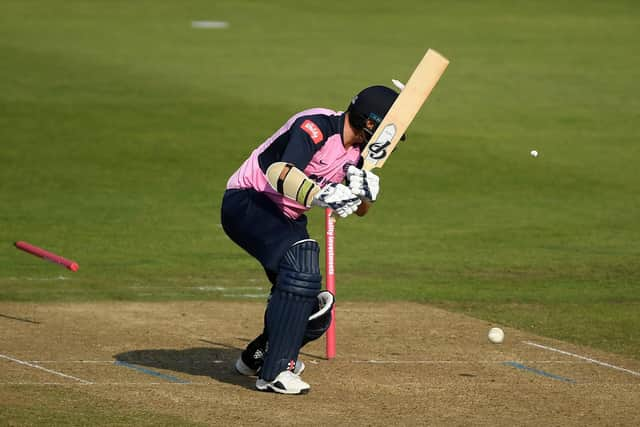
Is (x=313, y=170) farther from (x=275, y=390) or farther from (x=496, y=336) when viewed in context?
(x=496, y=336)

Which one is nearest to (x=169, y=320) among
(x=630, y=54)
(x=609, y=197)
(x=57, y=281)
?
(x=57, y=281)

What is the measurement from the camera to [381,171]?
786 inches

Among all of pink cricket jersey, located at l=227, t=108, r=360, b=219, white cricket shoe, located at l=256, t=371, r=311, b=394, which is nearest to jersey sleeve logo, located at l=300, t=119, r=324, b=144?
pink cricket jersey, located at l=227, t=108, r=360, b=219

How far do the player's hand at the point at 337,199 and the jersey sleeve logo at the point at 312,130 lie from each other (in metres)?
0.36

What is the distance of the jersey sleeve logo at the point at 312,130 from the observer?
8.18 meters

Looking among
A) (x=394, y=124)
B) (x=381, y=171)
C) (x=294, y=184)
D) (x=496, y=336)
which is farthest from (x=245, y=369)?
(x=381, y=171)

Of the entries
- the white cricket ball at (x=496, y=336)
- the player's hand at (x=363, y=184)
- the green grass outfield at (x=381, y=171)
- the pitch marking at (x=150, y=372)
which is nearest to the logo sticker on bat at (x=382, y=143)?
the player's hand at (x=363, y=184)

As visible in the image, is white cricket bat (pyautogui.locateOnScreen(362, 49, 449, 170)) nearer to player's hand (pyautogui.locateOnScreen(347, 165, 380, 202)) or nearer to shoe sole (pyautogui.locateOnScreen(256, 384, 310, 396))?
player's hand (pyautogui.locateOnScreen(347, 165, 380, 202))

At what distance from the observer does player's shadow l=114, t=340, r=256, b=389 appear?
8930mm

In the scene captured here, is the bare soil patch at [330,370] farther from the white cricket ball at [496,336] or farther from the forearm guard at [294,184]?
the forearm guard at [294,184]

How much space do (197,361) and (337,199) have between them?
6.71 ft

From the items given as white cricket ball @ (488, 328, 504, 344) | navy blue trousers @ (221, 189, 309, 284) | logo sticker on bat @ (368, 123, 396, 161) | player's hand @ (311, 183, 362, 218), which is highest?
logo sticker on bat @ (368, 123, 396, 161)

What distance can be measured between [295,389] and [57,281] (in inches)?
215

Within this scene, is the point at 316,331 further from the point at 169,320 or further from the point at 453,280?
the point at 453,280
